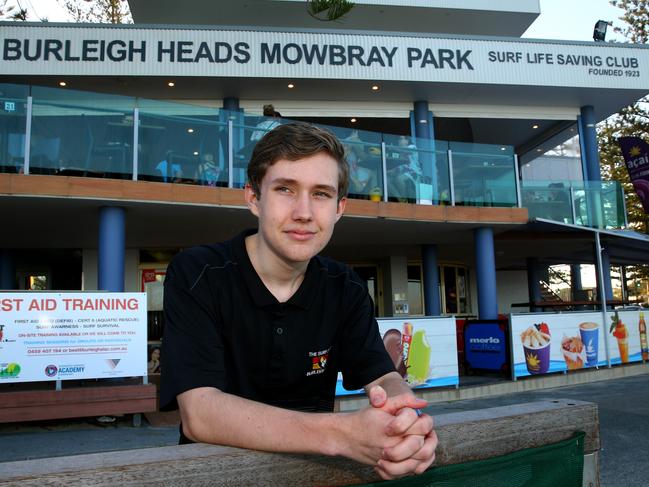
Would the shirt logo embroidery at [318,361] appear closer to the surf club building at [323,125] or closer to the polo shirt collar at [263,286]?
the polo shirt collar at [263,286]

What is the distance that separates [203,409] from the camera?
1418 millimetres

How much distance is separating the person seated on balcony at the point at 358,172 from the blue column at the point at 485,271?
336 centimetres

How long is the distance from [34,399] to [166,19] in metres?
13.8

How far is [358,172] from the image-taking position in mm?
11758

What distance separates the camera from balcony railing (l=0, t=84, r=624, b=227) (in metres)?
9.36

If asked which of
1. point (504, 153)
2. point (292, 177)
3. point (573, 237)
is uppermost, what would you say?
point (504, 153)

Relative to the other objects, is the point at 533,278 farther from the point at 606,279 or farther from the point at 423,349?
the point at 423,349

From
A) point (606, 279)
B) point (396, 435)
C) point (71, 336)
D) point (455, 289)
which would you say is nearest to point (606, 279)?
point (606, 279)

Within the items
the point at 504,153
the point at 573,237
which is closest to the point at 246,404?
the point at 504,153

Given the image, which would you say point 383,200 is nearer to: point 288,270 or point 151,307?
point 151,307

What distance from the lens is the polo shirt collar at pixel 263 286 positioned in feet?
5.54

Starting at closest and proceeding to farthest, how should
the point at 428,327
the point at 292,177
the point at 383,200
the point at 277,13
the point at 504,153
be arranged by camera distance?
the point at 292,177, the point at 428,327, the point at 383,200, the point at 504,153, the point at 277,13

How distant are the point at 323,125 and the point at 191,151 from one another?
3.80m

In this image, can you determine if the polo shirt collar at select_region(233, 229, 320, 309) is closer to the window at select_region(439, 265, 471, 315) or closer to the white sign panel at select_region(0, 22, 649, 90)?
the white sign panel at select_region(0, 22, 649, 90)
